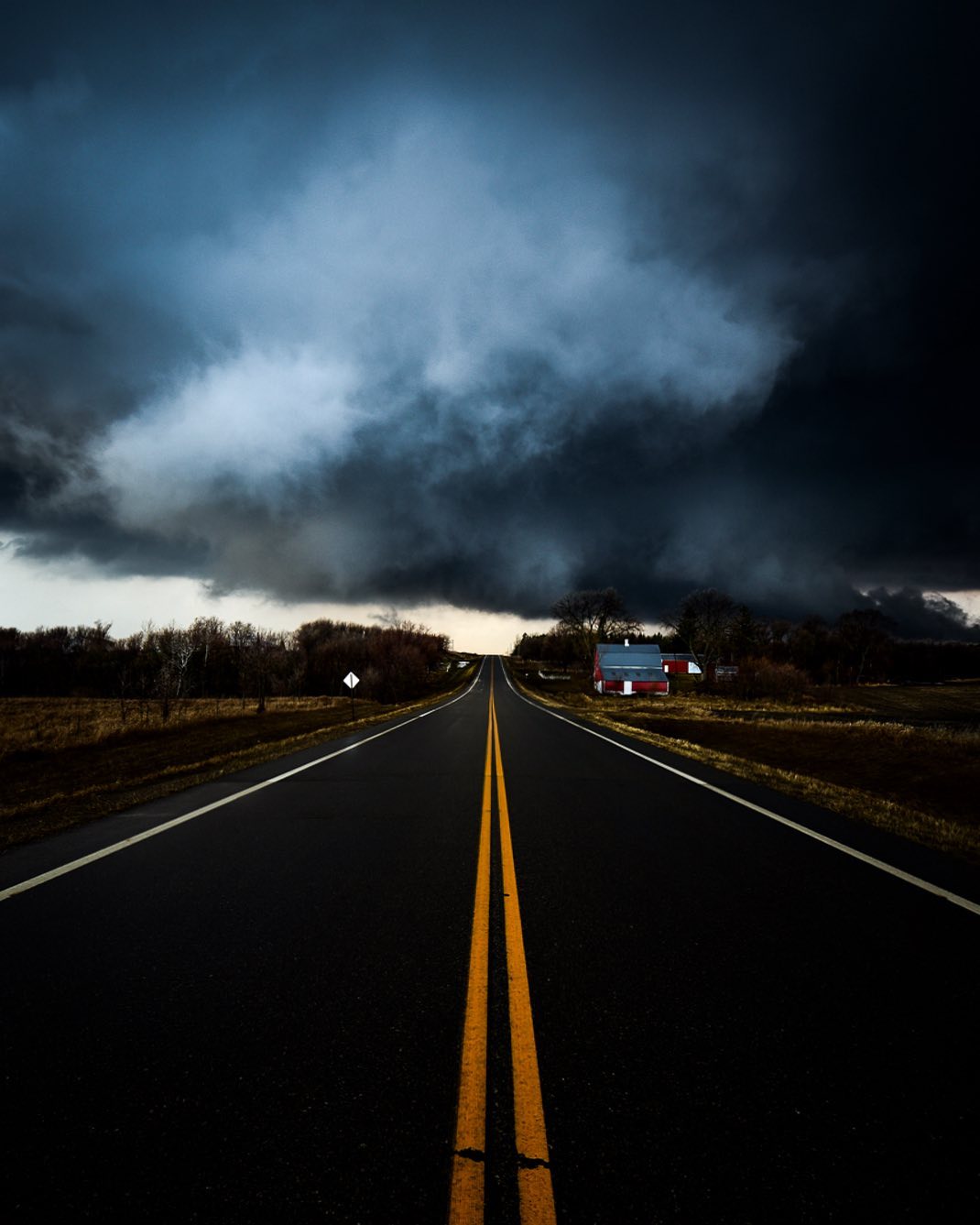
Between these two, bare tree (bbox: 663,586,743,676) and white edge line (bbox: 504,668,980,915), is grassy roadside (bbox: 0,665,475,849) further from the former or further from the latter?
bare tree (bbox: 663,586,743,676)

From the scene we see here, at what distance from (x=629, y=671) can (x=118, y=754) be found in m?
53.3

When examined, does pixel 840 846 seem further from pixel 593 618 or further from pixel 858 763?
pixel 593 618

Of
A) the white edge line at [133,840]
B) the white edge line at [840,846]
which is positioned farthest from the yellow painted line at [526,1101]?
the white edge line at [133,840]

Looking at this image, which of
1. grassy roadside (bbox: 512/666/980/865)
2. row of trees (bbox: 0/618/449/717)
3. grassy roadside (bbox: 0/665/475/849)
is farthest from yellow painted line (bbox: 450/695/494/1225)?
row of trees (bbox: 0/618/449/717)

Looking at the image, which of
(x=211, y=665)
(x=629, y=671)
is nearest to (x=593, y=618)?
(x=629, y=671)

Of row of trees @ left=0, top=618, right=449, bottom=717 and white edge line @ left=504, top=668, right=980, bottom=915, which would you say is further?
row of trees @ left=0, top=618, right=449, bottom=717

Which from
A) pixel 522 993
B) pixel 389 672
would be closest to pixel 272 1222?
pixel 522 993

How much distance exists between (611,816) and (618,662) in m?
59.5

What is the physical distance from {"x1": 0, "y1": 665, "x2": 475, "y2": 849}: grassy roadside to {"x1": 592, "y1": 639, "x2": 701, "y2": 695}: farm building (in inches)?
1557

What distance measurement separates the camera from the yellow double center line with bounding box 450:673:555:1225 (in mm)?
1988

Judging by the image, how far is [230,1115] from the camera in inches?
94.0

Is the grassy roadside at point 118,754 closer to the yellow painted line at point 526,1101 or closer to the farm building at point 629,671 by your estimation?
the yellow painted line at point 526,1101

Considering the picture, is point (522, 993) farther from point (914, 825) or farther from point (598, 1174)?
point (914, 825)

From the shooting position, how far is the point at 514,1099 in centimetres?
247
